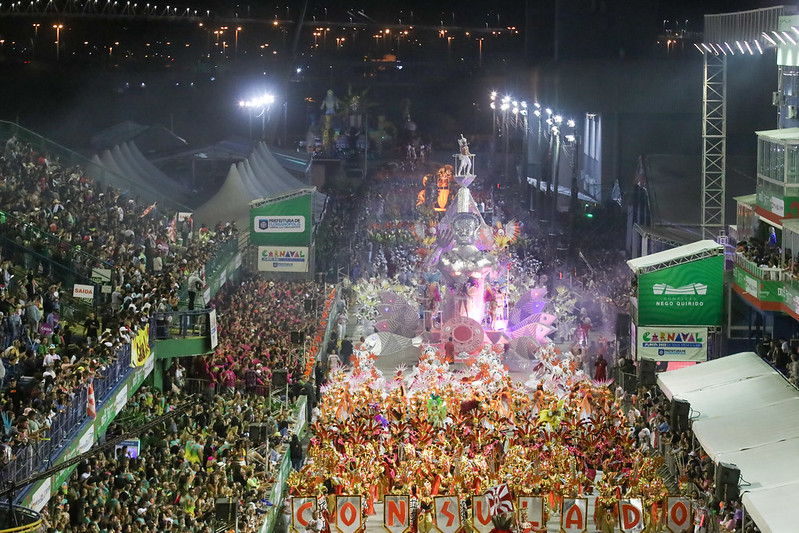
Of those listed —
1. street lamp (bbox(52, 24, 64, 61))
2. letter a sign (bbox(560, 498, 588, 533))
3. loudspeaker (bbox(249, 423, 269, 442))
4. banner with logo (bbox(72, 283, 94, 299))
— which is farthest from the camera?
street lamp (bbox(52, 24, 64, 61))

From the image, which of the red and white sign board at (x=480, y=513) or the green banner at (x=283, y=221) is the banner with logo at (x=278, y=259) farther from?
the red and white sign board at (x=480, y=513)

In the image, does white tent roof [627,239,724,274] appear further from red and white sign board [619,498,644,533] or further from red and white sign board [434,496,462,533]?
red and white sign board [434,496,462,533]

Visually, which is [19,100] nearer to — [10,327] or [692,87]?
[692,87]

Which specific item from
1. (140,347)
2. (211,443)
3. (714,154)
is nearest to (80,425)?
(211,443)

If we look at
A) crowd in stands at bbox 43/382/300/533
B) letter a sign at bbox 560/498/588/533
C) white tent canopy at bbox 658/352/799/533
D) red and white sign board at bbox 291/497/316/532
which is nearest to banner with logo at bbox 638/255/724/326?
white tent canopy at bbox 658/352/799/533

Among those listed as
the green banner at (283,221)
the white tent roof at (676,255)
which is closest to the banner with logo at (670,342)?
the white tent roof at (676,255)
